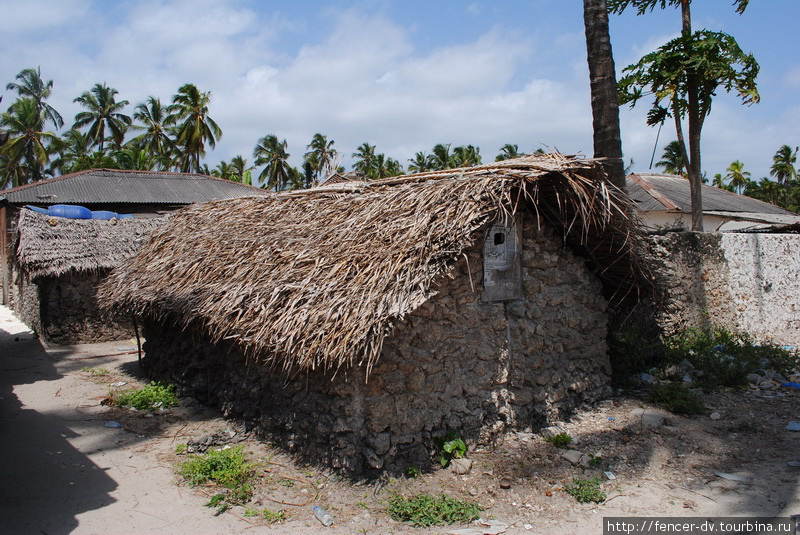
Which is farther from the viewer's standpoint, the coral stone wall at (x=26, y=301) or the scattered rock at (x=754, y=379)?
the coral stone wall at (x=26, y=301)

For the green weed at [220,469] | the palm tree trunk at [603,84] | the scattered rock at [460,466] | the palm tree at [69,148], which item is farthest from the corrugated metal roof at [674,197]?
the palm tree at [69,148]

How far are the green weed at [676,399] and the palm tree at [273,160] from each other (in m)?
37.3

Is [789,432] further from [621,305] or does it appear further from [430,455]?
[430,455]

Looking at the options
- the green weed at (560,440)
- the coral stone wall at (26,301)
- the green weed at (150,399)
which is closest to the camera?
the green weed at (560,440)

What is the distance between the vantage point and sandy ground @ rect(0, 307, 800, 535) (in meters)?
4.29

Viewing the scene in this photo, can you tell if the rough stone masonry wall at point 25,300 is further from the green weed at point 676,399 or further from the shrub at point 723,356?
the shrub at point 723,356

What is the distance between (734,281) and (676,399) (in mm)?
3601

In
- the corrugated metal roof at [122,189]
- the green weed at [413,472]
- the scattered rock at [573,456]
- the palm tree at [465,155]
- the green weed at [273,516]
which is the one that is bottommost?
the green weed at [273,516]

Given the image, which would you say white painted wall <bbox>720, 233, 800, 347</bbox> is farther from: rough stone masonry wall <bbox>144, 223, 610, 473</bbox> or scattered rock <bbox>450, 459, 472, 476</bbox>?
scattered rock <bbox>450, 459, 472, 476</bbox>

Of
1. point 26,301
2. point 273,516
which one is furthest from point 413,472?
point 26,301

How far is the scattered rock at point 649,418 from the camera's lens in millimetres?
5750

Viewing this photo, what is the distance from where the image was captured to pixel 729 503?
432 centimetres

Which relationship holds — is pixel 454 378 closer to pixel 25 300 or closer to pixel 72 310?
pixel 72 310

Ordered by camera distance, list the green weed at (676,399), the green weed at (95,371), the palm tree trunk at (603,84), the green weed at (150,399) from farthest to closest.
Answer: the green weed at (95,371) < the palm tree trunk at (603,84) < the green weed at (150,399) < the green weed at (676,399)
